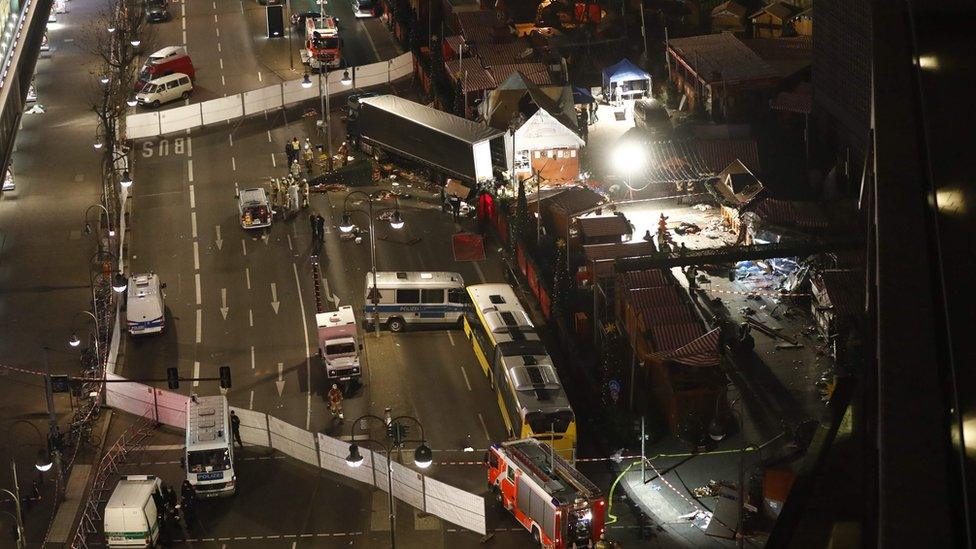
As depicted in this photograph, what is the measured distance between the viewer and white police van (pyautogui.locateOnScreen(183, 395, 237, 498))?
1686 inches

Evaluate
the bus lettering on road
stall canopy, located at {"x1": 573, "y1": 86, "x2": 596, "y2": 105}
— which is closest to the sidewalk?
the bus lettering on road

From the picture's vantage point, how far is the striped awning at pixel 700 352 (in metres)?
44.7

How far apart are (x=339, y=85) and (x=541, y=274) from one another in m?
26.0

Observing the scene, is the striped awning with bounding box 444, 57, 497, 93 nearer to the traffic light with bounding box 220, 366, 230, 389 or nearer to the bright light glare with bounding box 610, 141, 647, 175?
the bright light glare with bounding box 610, 141, 647, 175

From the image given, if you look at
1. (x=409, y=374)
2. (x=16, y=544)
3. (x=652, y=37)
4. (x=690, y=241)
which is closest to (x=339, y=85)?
(x=652, y=37)

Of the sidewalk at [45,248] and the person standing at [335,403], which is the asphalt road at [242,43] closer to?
the sidewalk at [45,248]

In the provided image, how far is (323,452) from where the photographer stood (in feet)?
146

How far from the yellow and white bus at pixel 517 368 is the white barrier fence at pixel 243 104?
85.1 feet

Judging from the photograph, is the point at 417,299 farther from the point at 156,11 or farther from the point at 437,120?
the point at 156,11

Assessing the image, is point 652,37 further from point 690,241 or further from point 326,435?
point 326,435

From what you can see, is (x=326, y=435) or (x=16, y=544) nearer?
(x=16, y=544)

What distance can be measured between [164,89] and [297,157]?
1174cm

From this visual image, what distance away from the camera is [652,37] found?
3282 inches

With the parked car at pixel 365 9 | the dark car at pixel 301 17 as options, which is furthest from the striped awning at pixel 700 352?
the parked car at pixel 365 9
